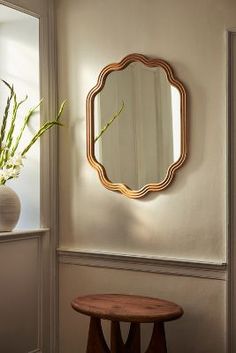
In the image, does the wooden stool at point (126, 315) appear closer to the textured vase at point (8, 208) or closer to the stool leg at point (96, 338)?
the stool leg at point (96, 338)

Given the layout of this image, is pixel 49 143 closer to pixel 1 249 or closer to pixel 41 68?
pixel 41 68

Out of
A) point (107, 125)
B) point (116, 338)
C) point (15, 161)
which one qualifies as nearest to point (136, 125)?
point (107, 125)

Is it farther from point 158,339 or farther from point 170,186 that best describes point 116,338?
point 170,186

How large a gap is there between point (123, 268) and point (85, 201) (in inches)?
19.9

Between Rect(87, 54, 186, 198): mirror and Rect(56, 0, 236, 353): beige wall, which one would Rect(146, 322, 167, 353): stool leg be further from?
Rect(87, 54, 186, 198): mirror

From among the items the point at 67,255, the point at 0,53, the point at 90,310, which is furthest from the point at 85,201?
the point at 0,53

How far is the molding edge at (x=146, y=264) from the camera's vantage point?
134 inches

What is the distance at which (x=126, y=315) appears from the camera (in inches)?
122

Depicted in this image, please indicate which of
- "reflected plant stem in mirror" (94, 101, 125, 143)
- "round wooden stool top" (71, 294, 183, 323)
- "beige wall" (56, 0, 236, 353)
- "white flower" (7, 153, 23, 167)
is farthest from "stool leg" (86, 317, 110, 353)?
"reflected plant stem in mirror" (94, 101, 125, 143)

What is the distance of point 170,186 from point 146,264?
0.49m

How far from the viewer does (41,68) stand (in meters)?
3.96

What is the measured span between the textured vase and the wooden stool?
669 millimetres

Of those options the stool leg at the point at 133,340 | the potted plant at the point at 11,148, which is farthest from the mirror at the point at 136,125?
the stool leg at the point at 133,340

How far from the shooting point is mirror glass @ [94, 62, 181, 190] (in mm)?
3568
